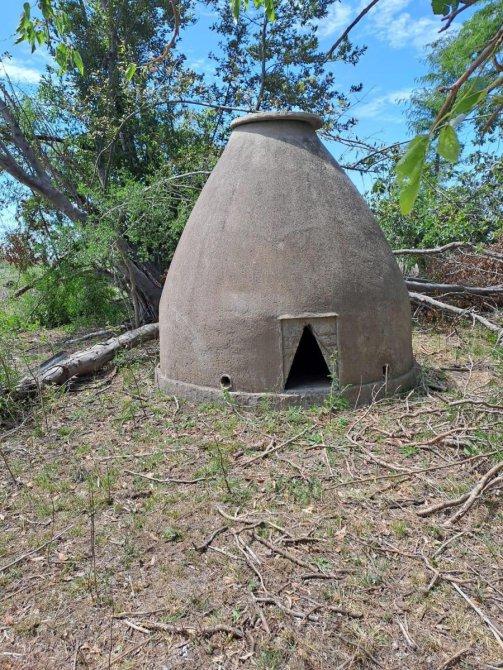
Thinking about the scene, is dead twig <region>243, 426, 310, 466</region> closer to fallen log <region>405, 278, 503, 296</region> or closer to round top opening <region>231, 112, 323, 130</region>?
round top opening <region>231, 112, 323, 130</region>

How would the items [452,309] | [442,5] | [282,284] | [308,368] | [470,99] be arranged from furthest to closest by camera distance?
[452,309], [308,368], [282,284], [442,5], [470,99]

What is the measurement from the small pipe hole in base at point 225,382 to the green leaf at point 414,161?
14.5ft

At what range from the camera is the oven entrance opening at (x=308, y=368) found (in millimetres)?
5703

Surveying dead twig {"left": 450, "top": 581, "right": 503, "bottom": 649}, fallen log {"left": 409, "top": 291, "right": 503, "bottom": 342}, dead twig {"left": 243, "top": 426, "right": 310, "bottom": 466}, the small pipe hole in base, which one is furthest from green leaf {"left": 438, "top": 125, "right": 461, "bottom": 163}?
fallen log {"left": 409, "top": 291, "right": 503, "bottom": 342}

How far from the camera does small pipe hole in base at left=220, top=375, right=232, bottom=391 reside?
5.54 meters

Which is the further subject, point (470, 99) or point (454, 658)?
point (454, 658)

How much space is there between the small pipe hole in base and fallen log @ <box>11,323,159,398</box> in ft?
6.43

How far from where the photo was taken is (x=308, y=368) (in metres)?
6.61

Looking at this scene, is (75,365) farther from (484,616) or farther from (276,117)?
(484,616)

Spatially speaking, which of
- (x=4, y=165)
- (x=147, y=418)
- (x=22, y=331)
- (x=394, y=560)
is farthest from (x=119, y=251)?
(x=394, y=560)

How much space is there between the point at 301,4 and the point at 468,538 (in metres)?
13.0

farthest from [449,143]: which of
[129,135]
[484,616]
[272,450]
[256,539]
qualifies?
[129,135]

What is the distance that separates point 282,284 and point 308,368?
1.61m

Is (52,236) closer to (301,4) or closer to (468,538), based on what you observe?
(301,4)
